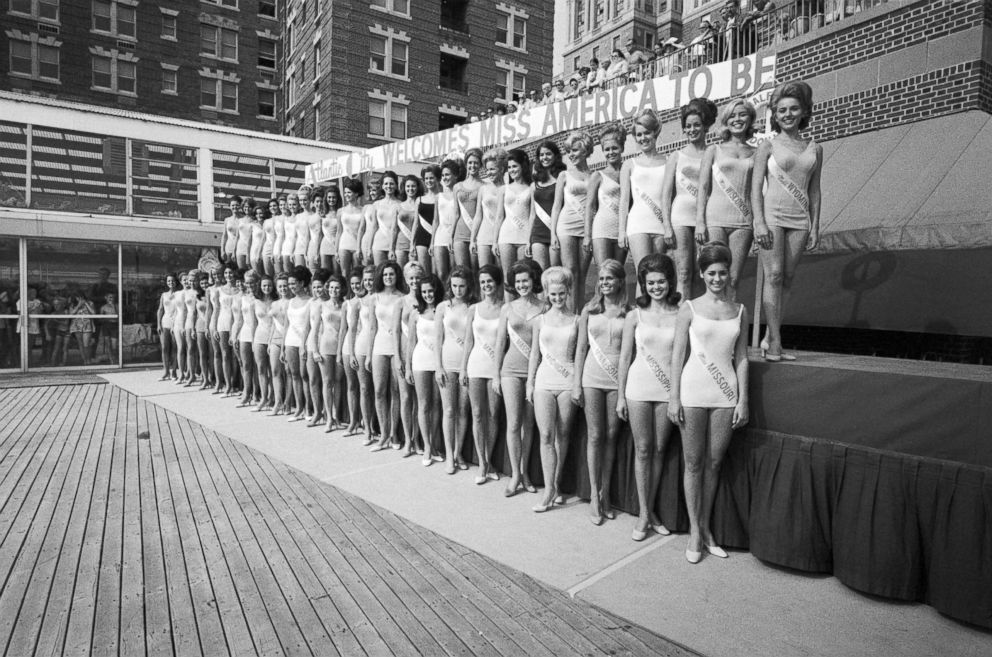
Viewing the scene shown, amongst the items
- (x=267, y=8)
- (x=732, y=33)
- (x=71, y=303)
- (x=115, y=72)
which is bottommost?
(x=71, y=303)

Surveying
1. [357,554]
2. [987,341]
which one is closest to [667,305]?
[357,554]

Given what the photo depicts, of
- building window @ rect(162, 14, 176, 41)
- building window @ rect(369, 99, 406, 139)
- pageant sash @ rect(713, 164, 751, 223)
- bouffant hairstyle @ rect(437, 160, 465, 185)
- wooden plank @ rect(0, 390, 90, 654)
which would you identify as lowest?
wooden plank @ rect(0, 390, 90, 654)

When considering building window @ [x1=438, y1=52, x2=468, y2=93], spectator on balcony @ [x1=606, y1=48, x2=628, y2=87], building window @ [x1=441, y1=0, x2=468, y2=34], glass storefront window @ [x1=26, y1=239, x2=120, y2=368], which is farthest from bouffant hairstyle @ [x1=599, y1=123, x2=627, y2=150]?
building window @ [x1=441, y1=0, x2=468, y2=34]

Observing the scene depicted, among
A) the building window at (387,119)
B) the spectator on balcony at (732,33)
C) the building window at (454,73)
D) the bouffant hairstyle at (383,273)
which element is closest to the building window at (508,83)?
the building window at (454,73)

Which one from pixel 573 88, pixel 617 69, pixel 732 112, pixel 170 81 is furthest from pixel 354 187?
pixel 170 81

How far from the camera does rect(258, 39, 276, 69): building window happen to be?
118 ft

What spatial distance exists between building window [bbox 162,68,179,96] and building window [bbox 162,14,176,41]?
1.69 meters

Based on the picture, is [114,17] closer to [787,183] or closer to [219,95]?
[219,95]

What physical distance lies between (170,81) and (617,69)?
27535 mm

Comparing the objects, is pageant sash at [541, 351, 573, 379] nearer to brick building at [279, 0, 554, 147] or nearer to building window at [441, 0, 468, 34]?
brick building at [279, 0, 554, 147]

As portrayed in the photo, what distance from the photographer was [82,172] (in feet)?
74.7

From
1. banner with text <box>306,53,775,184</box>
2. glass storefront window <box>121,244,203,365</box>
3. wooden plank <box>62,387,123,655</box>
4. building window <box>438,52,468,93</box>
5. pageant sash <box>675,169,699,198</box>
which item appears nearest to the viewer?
wooden plank <box>62,387,123,655</box>

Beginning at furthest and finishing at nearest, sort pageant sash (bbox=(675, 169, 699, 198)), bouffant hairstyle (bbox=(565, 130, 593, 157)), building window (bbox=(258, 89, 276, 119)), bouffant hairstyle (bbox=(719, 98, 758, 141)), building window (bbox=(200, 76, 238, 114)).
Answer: building window (bbox=(258, 89, 276, 119)) → building window (bbox=(200, 76, 238, 114)) → bouffant hairstyle (bbox=(565, 130, 593, 157)) → pageant sash (bbox=(675, 169, 699, 198)) → bouffant hairstyle (bbox=(719, 98, 758, 141))

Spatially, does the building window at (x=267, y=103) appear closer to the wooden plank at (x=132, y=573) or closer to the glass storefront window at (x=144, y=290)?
the glass storefront window at (x=144, y=290)
